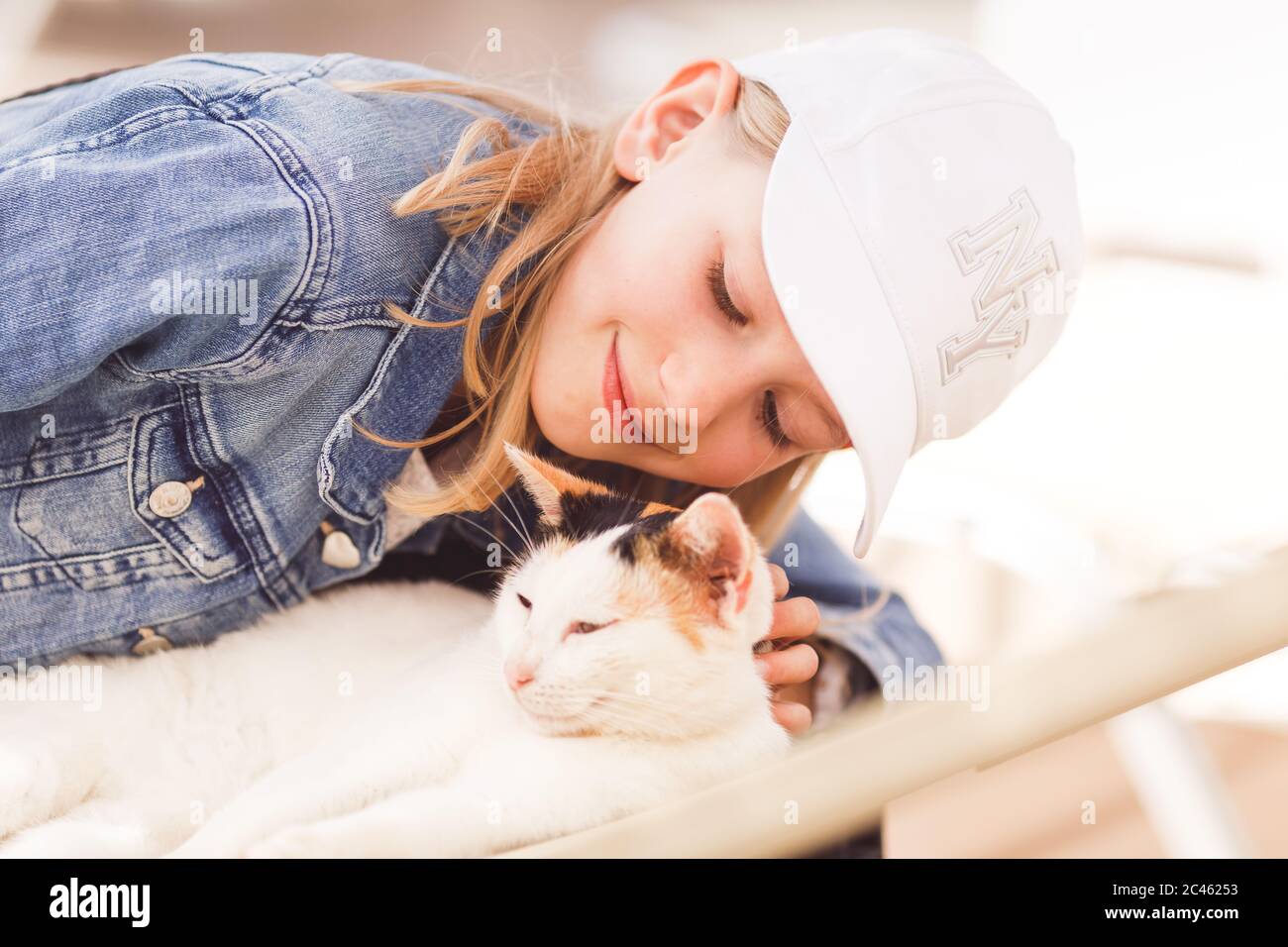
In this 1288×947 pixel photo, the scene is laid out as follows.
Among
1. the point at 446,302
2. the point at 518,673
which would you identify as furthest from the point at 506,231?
the point at 518,673

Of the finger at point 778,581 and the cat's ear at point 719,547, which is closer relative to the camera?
the cat's ear at point 719,547

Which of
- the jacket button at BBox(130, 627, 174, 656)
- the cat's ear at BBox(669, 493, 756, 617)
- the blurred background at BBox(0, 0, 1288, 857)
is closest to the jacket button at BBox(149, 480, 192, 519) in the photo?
the jacket button at BBox(130, 627, 174, 656)

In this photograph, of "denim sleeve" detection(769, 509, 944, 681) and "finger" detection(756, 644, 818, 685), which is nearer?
"finger" detection(756, 644, 818, 685)

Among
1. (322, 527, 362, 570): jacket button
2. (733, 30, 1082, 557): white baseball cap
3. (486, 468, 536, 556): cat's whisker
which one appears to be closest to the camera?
(733, 30, 1082, 557): white baseball cap

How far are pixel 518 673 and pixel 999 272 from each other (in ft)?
1.49

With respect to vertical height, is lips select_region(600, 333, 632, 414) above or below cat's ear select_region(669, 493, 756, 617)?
above

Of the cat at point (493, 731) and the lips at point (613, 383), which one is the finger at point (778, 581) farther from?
the lips at point (613, 383)

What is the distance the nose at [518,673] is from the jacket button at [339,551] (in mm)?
304

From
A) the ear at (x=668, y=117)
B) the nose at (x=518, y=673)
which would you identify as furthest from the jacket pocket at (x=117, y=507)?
the ear at (x=668, y=117)

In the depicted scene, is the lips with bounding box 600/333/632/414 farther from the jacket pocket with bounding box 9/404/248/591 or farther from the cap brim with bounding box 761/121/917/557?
the jacket pocket with bounding box 9/404/248/591

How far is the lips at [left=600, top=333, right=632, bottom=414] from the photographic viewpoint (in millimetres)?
742

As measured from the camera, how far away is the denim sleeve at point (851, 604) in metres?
0.93

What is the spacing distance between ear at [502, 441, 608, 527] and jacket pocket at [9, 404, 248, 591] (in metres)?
0.31
